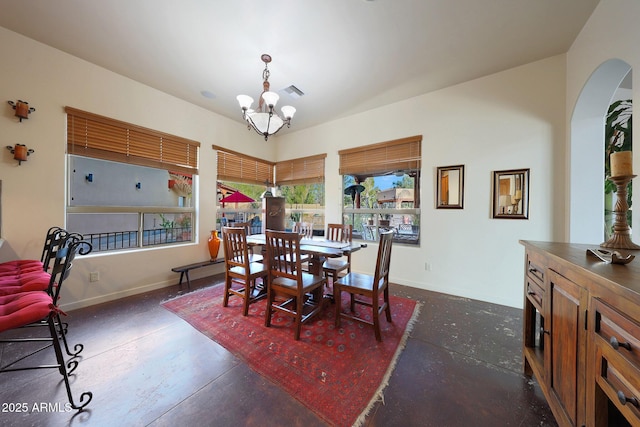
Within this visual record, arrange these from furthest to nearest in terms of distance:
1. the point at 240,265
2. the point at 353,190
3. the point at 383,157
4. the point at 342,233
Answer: the point at 353,190, the point at 383,157, the point at 342,233, the point at 240,265

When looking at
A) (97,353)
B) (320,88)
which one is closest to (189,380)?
(97,353)

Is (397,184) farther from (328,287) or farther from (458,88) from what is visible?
(328,287)

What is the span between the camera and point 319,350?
6.21 ft

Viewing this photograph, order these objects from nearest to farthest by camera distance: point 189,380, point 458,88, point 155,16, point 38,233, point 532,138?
point 189,380, point 155,16, point 38,233, point 532,138, point 458,88

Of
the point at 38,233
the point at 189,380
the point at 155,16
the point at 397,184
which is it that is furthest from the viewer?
the point at 397,184

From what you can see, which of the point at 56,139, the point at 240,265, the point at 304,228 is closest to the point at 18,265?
the point at 56,139

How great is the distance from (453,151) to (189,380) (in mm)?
3817

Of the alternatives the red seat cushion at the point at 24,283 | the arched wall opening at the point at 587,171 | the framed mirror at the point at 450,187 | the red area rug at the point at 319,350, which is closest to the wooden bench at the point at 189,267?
the red area rug at the point at 319,350

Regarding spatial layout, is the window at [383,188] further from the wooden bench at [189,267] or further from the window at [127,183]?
the window at [127,183]

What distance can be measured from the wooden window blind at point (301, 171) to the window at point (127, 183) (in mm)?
1804

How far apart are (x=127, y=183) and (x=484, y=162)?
4.95 metres

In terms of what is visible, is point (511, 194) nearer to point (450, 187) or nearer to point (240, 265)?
point (450, 187)

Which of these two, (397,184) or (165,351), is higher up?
(397,184)

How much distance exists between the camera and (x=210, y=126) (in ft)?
12.9
